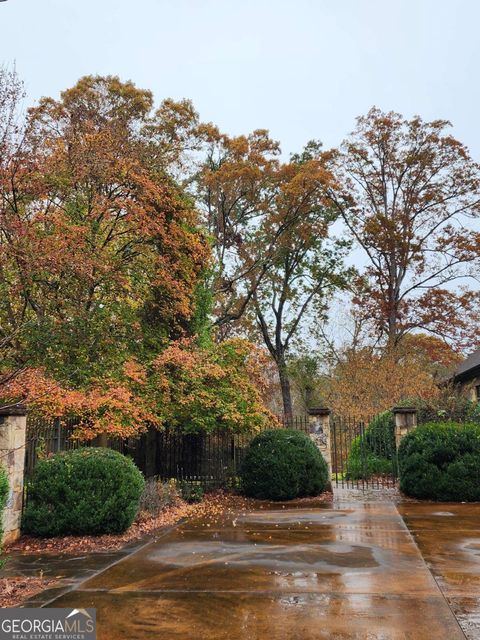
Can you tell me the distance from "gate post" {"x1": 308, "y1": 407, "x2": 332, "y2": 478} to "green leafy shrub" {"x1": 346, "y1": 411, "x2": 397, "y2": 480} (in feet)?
7.92

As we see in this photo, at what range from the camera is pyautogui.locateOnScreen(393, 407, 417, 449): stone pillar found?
45.0ft

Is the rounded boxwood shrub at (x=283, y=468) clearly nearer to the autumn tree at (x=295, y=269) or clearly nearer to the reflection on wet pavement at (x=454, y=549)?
the reflection on wet pavement at (x=454, y=549)

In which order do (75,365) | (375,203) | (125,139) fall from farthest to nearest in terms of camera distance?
1. (375,203)
2. (125,139)
3. (75,365)

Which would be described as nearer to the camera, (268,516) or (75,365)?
(268,516)

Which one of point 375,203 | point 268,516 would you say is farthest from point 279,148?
point 268,516

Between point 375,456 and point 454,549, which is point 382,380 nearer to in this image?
point 375,456

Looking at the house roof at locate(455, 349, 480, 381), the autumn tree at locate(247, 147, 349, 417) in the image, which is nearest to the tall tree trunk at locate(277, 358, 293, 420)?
the autumn tree at locate(247, 147, 349, 417)

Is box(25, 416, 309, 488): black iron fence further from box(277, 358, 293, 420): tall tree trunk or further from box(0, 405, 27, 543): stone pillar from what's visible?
box(277, 358, 293, 420): tall tree trunk

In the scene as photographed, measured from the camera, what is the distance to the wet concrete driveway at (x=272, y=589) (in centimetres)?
427

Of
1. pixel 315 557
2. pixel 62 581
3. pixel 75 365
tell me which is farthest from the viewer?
pixel 75 365

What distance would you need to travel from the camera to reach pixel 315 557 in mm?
6562

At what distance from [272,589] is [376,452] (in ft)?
→ 39.5

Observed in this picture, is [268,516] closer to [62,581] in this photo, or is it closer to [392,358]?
[62,581]

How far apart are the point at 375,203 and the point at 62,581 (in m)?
25.3
